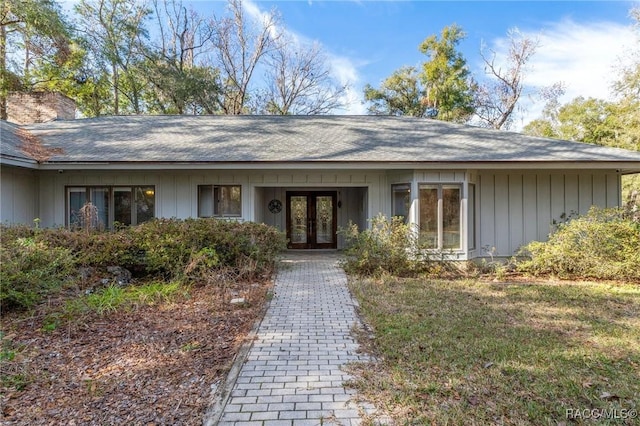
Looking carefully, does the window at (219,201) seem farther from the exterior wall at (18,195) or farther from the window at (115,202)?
the exterior wall at (18,195)

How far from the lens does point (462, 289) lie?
7.07 meters

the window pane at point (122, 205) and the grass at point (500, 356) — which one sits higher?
the window pane at point (122, 205)

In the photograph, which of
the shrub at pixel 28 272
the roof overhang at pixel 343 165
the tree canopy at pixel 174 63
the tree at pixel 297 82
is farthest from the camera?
the tree at pixel 297 82

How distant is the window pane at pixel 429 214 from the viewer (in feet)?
28.7

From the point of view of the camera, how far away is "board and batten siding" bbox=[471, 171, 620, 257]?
946 cm

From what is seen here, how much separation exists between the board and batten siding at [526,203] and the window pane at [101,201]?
1011cm

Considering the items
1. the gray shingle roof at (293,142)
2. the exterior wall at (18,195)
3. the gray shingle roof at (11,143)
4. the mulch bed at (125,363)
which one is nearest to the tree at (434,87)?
the gray shingle roof at (293,142)

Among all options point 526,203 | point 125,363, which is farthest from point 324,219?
point 125,363

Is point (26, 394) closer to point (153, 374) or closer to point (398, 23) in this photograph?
point (153, 374)

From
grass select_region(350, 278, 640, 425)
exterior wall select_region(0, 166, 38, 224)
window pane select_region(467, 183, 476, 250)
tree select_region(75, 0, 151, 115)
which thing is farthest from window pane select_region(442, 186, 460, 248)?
tree select_region(75, 0, 151, 115)

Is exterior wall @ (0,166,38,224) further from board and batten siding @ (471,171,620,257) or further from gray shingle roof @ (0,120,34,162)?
board and batten siding @ (471,171,620,257)

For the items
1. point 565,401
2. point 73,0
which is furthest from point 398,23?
point 73,0

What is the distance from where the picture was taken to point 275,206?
1262cm

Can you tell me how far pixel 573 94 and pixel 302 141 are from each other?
28.0 meters
